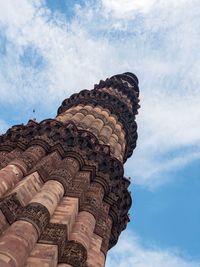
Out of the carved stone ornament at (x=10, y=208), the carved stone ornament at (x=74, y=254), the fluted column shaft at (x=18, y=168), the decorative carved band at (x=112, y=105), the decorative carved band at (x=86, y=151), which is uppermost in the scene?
the decorative carved band at (x=112, y=105)

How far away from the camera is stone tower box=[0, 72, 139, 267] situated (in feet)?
31.7

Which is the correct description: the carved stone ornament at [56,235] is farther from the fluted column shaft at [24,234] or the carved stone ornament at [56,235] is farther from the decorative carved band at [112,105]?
the decorative carved band at [112,105]

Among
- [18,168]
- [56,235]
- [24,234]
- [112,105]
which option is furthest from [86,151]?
[112,105]

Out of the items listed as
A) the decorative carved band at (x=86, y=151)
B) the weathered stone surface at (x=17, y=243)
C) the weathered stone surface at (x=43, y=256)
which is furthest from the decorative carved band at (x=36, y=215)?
the decorative carved band at (x=86, y=151)

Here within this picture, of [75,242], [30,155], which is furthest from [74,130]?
[75,242]

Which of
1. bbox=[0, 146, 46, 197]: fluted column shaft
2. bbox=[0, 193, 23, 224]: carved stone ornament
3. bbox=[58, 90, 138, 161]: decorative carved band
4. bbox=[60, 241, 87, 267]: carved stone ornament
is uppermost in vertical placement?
bbox=[58, 90, 138, 161]: decorative carved band

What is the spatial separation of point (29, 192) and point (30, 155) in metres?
2.66

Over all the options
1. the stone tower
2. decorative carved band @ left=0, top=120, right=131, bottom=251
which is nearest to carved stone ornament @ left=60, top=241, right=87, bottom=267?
the stone tower

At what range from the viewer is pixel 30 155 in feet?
46.4

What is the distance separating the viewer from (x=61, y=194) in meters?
12.4

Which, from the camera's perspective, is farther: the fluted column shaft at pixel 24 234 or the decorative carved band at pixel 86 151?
the decorative carved band at pixel 86 151

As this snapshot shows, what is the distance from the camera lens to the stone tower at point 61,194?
31.7ft

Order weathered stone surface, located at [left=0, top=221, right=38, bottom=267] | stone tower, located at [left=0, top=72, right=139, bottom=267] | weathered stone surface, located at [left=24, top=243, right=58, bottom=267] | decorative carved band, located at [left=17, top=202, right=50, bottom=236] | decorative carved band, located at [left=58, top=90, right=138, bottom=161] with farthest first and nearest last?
decorative carved band, located at [left=58, top=90, right=138, bottom=161] < decorative carved band, located at [left=17, top=202, right=50, bottom=236] < stone tower, located at [left=0, top=72, right=139, bottom=267] < weathered stone surface, located at [left=24, top=243, right=58, bottom=267] < weathered stone surface, located at [left=0, top=221, right=38, bottom=267]

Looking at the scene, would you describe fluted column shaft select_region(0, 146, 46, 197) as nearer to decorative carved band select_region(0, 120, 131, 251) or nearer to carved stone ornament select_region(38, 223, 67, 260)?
decorative carved band select_region(0, 120, 131, 251)
